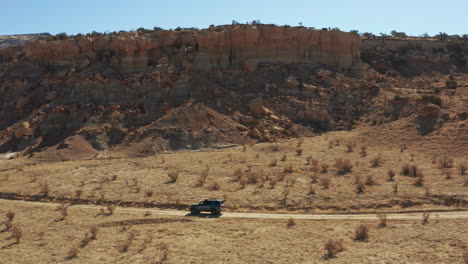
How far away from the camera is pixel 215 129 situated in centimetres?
3148

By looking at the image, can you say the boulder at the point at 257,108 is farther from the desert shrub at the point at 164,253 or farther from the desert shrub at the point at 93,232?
the desert shrub at the point at 164,253

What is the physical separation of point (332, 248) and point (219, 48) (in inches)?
1048

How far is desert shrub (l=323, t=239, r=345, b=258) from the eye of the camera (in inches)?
541

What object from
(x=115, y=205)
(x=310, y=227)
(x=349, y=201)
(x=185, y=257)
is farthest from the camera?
(x=115, y=205)

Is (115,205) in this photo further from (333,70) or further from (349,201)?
(333,70)

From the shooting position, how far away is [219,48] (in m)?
→ 37.8

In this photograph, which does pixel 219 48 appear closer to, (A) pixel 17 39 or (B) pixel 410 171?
(B) pixel 410 171

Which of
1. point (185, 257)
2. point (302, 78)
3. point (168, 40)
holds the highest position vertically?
point (168, 40)

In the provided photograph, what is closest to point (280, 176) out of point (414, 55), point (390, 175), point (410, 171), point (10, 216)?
point (390, 175)

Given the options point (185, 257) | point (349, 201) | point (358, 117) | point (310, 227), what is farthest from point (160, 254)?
point (358, 117)

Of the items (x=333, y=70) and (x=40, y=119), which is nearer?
(x=40, y=119)

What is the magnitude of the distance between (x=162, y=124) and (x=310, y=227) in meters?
18.0

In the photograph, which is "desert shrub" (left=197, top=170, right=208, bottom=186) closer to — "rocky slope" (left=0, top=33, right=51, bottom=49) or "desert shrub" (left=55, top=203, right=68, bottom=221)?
"desert shrub" (left=55, top=203, right=68, bottom=221)

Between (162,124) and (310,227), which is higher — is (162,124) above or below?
above
